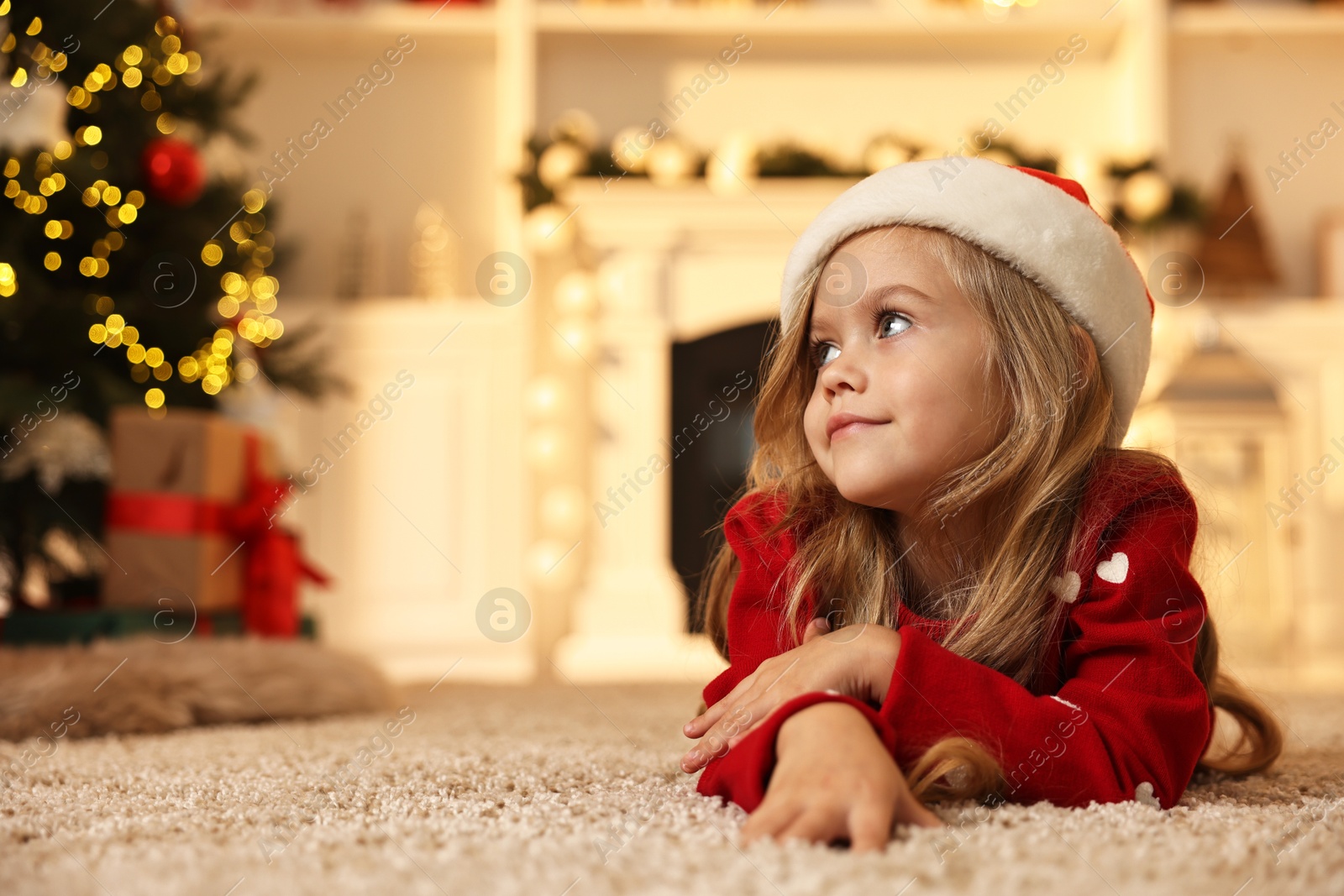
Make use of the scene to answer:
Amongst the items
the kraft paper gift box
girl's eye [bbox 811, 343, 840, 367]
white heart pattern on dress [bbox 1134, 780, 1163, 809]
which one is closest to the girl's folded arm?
white heart pattern on dress [bbox 1134, 780, 1163, 809]

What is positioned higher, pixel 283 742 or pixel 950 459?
pixel 950 459

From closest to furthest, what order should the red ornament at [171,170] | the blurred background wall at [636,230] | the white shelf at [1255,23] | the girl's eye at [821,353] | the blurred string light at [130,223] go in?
the girl's eye at [821,353]
the blurred string light at [130,223]
the red ornament at [171,170]
the blurred background wall at [636,230]
the white shelf at [1255,23]

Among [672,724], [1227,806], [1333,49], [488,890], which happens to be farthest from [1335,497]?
[488,890]

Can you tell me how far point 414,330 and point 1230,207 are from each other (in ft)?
6.52

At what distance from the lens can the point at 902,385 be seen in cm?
67

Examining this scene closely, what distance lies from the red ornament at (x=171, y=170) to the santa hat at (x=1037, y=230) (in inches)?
51.9

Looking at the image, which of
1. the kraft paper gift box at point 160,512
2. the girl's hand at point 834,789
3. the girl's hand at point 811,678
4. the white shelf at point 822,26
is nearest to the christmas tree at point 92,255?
the kraft paper gift box at point 160,512

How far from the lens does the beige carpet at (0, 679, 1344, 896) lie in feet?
1.38

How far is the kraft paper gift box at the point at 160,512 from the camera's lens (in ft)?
4.78

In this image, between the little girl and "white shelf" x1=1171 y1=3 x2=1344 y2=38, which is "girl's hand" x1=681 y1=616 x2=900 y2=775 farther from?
"white shelf" x1=1171 y1=3 x2=1344 y2=38

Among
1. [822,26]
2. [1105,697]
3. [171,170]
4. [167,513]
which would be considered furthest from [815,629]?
[822,26]

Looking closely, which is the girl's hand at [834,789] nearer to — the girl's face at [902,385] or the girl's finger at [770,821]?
the girl's finger at [770,821]

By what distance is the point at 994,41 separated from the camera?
2.78m

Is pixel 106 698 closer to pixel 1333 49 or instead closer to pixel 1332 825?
pixel 1332 825
